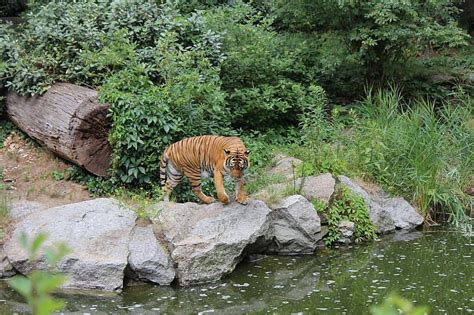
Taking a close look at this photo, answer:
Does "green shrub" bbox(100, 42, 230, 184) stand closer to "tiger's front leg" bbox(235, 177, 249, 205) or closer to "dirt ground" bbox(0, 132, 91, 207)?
"dirt ground" bbox(0, 132, 91, 207)

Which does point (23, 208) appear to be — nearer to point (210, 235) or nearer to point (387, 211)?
point (210, 235)

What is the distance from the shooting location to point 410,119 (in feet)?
31.0

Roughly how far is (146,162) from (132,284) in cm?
181

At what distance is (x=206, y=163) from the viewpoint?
7152 millimetres

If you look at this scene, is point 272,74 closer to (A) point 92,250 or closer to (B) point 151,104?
(B) point 151,104

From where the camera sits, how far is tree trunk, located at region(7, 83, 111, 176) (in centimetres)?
777

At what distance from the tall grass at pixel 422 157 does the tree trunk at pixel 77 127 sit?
10.7ft

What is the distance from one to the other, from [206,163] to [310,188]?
1.48 m

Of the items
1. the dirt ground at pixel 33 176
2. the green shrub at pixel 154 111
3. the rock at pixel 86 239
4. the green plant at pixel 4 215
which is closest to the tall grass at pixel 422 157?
the green shrub at pixel 154 111

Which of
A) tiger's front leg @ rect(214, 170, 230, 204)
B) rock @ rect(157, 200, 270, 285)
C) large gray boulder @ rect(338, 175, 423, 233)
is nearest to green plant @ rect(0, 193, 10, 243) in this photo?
rock @ rect(157, 200, 270, 285)

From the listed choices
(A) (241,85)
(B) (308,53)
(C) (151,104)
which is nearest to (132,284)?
(C) (151,104)

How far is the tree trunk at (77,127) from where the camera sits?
25.5 ft

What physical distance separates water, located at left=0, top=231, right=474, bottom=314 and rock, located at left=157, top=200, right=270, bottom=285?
0.51 feet

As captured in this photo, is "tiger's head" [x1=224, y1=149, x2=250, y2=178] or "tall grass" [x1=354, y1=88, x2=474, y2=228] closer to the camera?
"tiger's head" [x1=224, y1=149, x2=250, y2=178]
